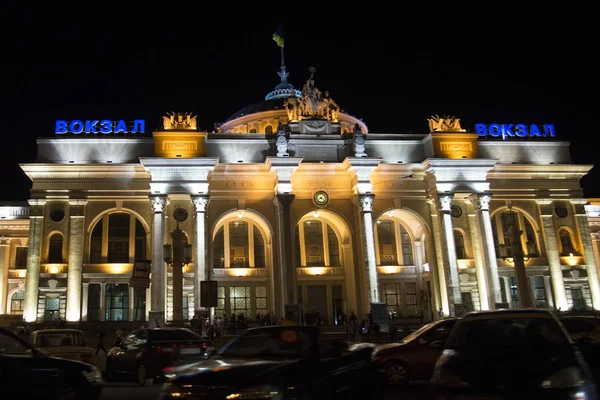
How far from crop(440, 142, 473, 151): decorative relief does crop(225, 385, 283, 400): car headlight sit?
131 ft

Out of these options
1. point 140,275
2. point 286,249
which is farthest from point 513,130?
point 140,275

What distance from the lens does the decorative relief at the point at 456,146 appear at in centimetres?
4509

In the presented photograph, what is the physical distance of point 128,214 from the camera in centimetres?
4244

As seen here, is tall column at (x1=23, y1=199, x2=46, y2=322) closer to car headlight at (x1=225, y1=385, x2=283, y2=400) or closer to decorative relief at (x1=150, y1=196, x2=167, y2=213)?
decorative relief at (x1=150, y1=196, x2=167, y2=213)

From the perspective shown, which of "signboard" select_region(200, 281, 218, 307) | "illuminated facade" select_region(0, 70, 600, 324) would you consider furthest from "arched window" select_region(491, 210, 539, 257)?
"signboard" select_region(200, 281, 218, 307)

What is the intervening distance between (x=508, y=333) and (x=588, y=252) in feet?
136

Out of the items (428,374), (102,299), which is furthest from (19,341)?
(102,299)

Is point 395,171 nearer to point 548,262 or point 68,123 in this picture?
point 548,262

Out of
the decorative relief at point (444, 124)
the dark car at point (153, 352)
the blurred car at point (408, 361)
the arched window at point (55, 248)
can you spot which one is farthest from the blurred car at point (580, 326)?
the arched window at point (55, 248)

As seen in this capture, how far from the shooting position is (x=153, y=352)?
16.5 m

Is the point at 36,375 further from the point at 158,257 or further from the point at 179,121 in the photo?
the point at 179,121

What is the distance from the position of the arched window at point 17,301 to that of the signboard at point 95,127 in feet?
45.3

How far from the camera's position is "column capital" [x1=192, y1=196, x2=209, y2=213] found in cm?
4056

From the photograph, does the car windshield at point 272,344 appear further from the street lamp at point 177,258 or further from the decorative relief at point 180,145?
the decorative relief at point 180,145
